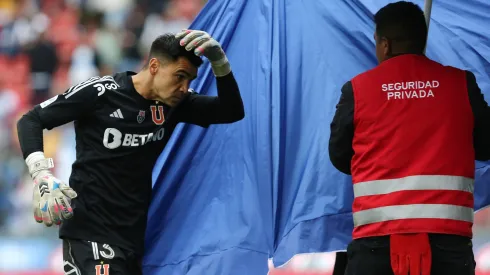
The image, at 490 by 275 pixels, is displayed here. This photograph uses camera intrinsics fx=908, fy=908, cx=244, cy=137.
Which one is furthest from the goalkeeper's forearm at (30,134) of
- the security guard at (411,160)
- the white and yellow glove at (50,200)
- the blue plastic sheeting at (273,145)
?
the security guard at (411,160)

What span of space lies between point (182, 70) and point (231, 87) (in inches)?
10.2

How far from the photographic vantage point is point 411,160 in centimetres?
344

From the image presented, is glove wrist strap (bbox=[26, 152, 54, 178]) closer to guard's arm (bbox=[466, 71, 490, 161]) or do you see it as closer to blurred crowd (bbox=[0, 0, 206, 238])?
guard's arm (bbox=[466, 71, 490, 161])

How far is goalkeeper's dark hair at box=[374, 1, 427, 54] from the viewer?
3.64 metres

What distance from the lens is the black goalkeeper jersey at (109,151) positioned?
397cm

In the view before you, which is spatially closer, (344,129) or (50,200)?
(344,129)

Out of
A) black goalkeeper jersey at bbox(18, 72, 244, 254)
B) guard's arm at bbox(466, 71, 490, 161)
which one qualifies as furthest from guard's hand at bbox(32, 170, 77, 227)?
guard's arm at bbox(466, 71, 490, 161)

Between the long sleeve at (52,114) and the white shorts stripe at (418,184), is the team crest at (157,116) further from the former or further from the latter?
the white shorts stripe at (418,184)

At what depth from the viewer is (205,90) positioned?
4.68 m

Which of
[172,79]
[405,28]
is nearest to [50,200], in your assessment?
[172,79]

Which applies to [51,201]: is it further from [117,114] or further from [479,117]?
[479,117]

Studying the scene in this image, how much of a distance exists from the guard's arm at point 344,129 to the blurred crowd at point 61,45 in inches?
279

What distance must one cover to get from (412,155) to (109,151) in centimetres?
137

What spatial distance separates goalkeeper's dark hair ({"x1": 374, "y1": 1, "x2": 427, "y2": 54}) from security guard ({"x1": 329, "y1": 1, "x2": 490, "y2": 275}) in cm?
9
